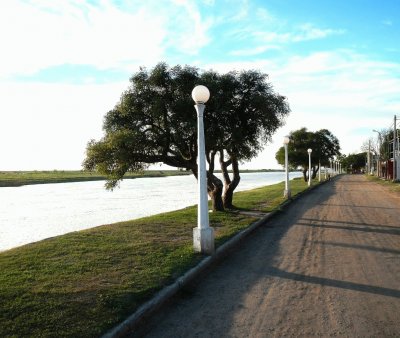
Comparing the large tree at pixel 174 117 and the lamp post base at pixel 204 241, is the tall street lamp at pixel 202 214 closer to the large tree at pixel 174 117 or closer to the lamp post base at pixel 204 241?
the lamp post base at pixel 204 241

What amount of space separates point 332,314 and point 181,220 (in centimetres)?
979

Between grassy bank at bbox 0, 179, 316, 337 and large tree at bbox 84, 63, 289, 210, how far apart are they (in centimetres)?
321

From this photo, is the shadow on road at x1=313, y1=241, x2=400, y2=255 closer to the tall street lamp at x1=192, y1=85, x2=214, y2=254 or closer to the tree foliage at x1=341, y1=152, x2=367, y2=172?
the tall street lamp at x1=192, y1=85, x2=214, y2=254

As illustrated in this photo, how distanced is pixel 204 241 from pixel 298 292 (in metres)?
2.90

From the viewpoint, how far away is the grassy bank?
5102 mm

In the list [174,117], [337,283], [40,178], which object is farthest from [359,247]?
[40,178]

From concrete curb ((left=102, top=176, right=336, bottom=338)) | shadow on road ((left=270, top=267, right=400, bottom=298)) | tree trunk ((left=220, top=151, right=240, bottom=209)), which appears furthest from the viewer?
tree trunk ((left=220, top=151, right=240, bottom=209))

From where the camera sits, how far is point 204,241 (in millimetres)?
8992

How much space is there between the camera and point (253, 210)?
57.9 ft

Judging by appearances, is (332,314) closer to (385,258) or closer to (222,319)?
(222,319)

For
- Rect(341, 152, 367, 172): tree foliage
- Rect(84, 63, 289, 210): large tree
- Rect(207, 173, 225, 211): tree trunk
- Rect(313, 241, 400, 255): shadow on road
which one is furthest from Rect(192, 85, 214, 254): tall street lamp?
Rect(341, 152, 367, 172): tree foliage

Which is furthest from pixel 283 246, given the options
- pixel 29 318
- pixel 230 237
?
pixel 29 318

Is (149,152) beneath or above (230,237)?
above

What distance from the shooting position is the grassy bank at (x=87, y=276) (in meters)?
5.10
